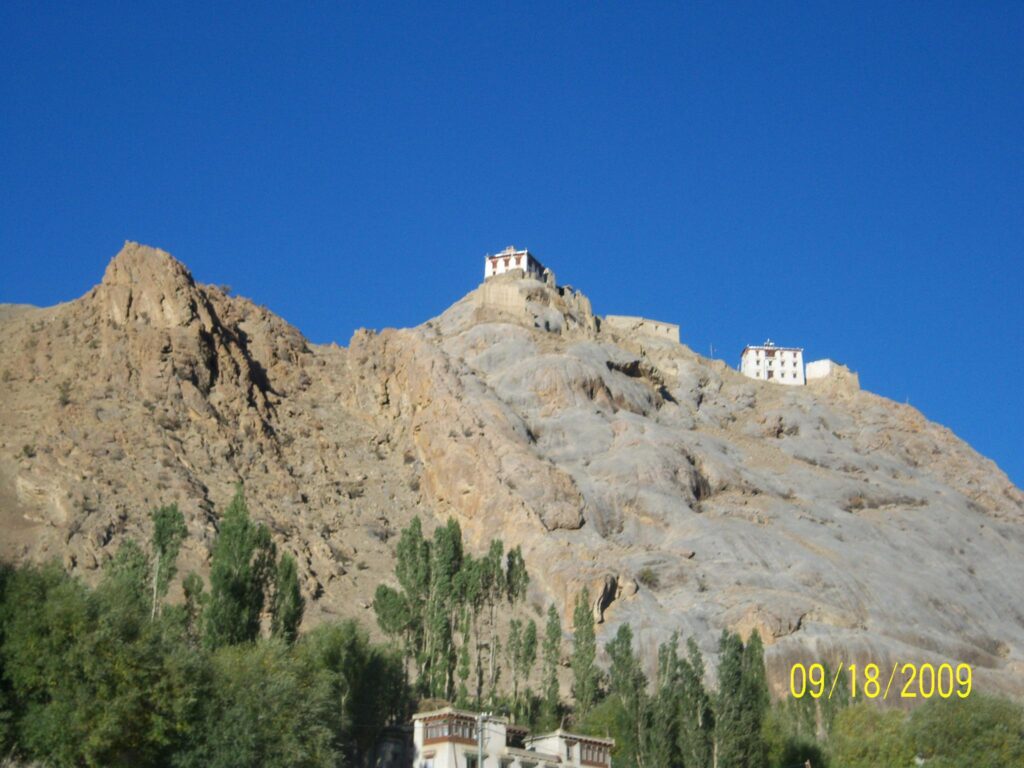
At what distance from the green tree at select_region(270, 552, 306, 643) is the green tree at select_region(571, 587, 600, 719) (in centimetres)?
1546

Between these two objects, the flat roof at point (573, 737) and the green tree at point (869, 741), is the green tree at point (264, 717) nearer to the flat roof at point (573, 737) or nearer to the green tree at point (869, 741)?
the flat roof at point (573, 737)

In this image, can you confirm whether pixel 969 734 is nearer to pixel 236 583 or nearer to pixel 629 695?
pixel 629 695

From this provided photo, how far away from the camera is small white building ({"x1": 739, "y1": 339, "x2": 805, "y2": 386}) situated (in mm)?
163375

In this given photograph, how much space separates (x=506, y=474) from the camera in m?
101

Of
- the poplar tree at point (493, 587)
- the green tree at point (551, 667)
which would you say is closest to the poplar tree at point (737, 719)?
the green tree at point (551, 667)

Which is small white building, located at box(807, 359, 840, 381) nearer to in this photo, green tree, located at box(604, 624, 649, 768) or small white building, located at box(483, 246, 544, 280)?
small white building, located at box(483, 246, 544, 280)

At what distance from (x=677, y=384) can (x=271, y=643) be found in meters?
81.6

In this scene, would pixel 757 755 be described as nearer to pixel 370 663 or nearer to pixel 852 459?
pixel 370 663

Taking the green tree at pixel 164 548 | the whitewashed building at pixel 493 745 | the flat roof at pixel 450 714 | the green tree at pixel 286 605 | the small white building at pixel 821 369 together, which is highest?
the small white building at pixel 821 369

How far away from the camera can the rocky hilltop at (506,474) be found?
3526 inches

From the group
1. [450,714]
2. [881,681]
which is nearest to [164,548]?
[450,714]

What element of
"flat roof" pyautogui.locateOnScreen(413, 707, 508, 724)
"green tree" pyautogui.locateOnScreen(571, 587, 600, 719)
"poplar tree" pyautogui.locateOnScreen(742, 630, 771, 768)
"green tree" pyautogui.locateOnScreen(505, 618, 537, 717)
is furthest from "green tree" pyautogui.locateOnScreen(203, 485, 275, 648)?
"poplar tree" pyautogui.locateOnScreen(742, 630, 771, 768)

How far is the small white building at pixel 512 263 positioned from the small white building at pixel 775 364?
1146 inches

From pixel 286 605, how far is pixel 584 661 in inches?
691
